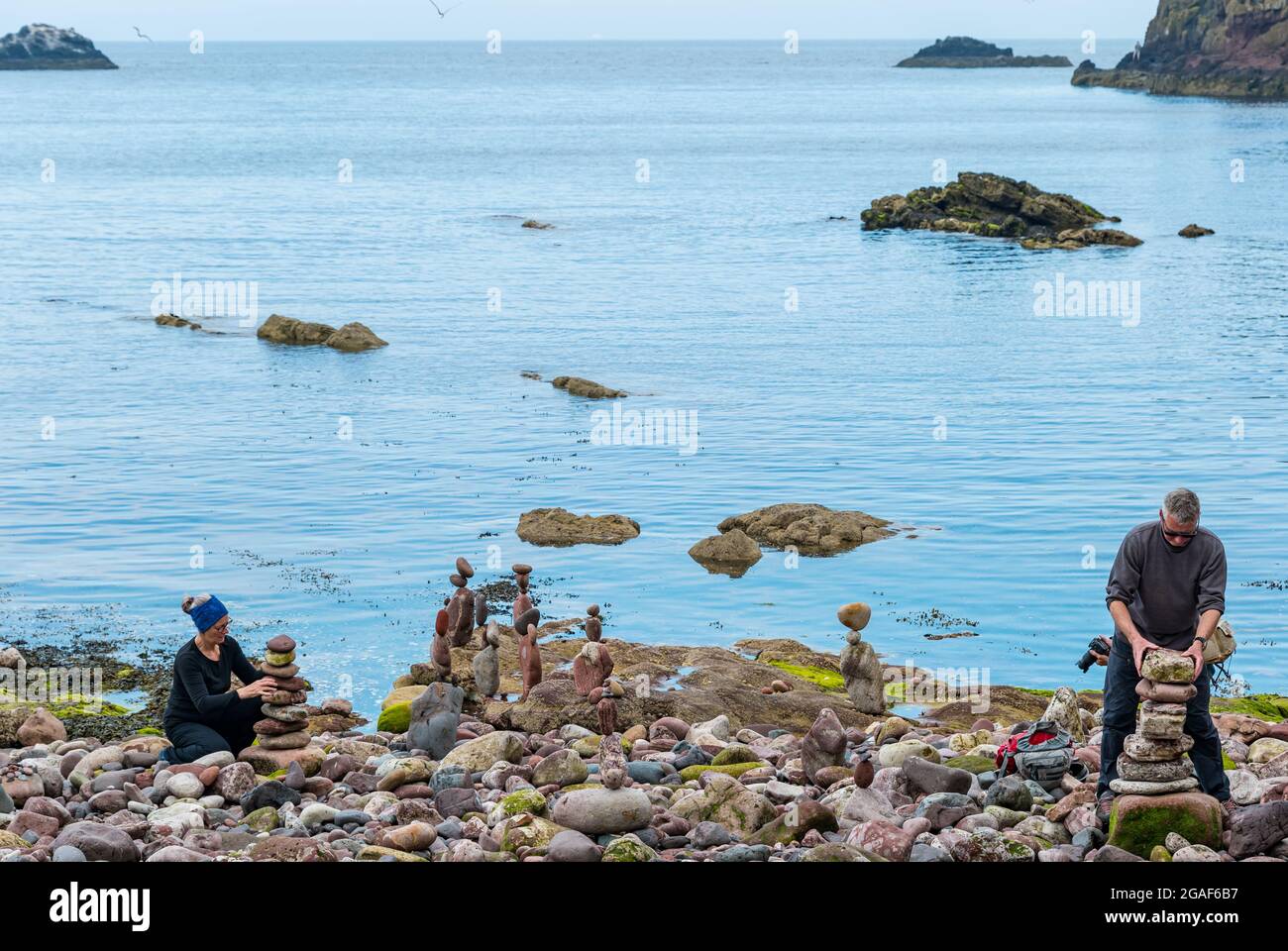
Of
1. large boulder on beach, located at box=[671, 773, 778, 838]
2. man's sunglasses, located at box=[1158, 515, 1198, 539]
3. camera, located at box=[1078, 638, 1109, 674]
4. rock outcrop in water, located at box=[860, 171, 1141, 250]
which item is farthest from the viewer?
rock outcrop in water, located at box=[860, 171, 1141, 250]

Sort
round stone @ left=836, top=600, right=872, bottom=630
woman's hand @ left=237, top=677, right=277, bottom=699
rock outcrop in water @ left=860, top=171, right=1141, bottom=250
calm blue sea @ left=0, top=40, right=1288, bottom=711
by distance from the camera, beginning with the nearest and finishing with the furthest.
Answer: woman's hand @ left=237, top=677, right=277, bottom=699
round stone @ left=836, top=600, right=872, bottom=630
calm blue sea @ left=0, top=40, right=1288, bottom=711
rock outcrop in water @ left=860, top=171, right=1141, bottom=250

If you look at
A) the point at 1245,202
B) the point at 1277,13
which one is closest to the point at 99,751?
the point at 1245,202

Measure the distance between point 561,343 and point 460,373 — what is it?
5.69 metres

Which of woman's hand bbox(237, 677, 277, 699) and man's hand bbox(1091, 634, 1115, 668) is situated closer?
man's hand bbox(1091, 634, 1115, 668)

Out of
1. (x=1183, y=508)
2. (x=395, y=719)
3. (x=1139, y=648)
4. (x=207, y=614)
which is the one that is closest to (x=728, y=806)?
(x=1139, y=648)

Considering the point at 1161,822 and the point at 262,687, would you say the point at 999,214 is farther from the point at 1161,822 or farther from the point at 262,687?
the point at 1161,822

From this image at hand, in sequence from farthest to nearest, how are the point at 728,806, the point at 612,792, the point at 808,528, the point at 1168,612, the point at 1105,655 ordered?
the point at 808,528 → the point at 1105,655 → the point at 728,806 → the point at 612,792 → the point at 1168,612

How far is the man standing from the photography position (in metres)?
11.9

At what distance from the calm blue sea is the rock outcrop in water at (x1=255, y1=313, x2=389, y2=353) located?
4.01 feet

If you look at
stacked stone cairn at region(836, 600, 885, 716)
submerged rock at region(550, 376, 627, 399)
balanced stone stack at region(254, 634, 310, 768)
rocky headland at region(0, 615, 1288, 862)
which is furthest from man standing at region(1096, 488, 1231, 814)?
submerged rock at region(550, 376, 627, 399)

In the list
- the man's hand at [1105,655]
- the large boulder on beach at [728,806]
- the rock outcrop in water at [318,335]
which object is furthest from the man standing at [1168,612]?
the rock outcrop in water at [318,335]

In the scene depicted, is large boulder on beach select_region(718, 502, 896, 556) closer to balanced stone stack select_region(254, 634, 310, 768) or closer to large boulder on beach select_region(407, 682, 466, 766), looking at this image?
large boulder on beach select_region(407, 682, 466, 766)

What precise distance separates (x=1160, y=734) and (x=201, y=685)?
351 inches

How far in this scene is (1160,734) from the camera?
→ 11773 mm
